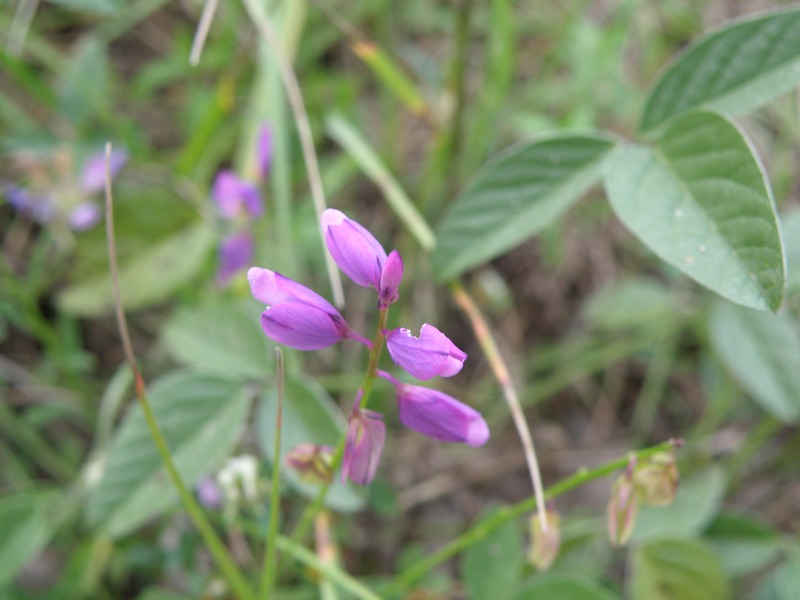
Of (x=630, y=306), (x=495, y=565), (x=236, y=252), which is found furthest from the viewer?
(x=630, y=306)

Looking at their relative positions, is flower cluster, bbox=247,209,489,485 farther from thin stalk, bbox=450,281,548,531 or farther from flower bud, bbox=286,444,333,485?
thin stalk, bbox=450,281,548,531

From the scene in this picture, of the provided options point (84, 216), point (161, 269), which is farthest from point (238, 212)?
point (84, 216)

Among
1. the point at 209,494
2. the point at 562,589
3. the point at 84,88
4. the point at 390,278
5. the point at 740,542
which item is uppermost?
the point at 84,88

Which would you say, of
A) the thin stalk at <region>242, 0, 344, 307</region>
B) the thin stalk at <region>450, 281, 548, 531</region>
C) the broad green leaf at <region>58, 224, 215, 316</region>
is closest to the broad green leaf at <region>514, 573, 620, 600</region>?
the thin stalk at <region>450, 281, 548, 531</region>

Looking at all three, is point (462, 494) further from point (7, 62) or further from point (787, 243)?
point (7, 62)

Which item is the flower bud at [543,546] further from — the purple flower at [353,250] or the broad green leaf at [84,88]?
the broad green leaf at [84,88]

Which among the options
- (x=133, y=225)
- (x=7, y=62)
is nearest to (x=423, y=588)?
(x=133, y=225)

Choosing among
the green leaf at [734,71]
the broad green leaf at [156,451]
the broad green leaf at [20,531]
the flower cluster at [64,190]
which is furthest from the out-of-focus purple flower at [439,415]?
the flower cluster at [64,190]

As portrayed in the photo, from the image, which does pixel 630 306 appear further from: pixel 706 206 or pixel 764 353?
pixel 706 206
